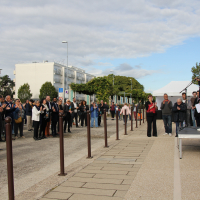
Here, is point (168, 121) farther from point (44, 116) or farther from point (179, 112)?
point (44, 116)

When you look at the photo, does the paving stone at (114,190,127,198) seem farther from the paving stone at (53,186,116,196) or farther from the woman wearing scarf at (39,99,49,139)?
the woman wearing scarf at (39,99,49,139)

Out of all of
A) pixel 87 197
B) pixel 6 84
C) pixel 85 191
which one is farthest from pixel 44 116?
pixel 6 84

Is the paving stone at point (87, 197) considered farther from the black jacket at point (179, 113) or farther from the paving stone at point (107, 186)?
the black jacket at point (179, 113)

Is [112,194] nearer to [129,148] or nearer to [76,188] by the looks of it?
[76,188]

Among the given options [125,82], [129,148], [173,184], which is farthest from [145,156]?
[125,82]

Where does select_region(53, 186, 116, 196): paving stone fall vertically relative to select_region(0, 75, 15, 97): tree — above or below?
below

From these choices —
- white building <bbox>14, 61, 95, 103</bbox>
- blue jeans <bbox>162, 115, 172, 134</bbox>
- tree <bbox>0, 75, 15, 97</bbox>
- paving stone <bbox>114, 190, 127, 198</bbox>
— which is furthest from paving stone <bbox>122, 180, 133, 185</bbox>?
tree <bbox>0, 75, 15, 97</bbox>

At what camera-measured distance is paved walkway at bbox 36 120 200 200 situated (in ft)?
12.8

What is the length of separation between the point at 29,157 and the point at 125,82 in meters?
103

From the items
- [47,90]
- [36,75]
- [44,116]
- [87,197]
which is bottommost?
[87,197]

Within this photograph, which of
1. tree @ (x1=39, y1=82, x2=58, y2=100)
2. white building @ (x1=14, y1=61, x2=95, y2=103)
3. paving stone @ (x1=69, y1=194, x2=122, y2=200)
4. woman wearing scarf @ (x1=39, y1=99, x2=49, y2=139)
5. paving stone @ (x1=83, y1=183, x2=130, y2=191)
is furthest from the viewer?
white building @ (x1=14, y1=61, x2=95, y2=103)

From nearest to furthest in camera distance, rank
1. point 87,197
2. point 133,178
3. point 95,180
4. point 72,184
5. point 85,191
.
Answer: point 87,197 → point 85,191 → point 72,184 → point 95,180 → point 133,178

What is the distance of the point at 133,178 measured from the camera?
15.6ft

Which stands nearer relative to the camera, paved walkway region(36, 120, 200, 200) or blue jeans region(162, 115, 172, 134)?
paved walkway region(36, 120, 200, 200)
